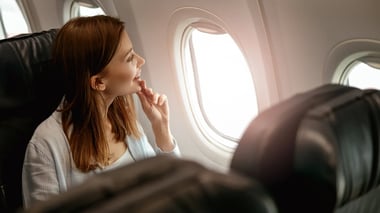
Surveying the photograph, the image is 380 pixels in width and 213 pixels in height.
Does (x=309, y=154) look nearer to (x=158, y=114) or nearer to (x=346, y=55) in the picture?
(x=346, y=55)

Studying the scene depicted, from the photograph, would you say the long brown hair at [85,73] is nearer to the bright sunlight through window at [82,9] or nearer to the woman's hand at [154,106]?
the woman's hand at [154,106]

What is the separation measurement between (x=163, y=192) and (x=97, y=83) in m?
0.98

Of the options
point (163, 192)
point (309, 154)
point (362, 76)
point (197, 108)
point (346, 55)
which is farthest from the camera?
point (197, 108)

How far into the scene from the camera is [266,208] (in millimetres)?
830

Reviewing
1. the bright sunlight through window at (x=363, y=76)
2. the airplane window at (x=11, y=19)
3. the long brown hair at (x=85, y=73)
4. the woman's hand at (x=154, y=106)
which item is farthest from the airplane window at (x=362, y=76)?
the airplane window at (x=11, y=19)

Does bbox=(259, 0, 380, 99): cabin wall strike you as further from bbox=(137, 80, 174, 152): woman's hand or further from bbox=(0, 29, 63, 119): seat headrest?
bbox=(0, 29, 63, 119): seat headrest

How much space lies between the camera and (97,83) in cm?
169

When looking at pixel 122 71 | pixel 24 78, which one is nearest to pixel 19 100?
pixel 24 78

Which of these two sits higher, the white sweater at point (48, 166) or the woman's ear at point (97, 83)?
the woman's ear at point (97, 83)

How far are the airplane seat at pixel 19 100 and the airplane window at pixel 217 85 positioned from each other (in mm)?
843

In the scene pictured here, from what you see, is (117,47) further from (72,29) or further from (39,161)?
(39,161)

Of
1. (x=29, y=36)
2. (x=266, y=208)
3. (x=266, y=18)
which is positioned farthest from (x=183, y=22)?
(x=266, y=208)

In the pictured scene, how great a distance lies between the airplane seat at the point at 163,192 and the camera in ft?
2.40

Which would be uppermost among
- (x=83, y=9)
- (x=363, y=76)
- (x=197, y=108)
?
(x=83, y=9)
